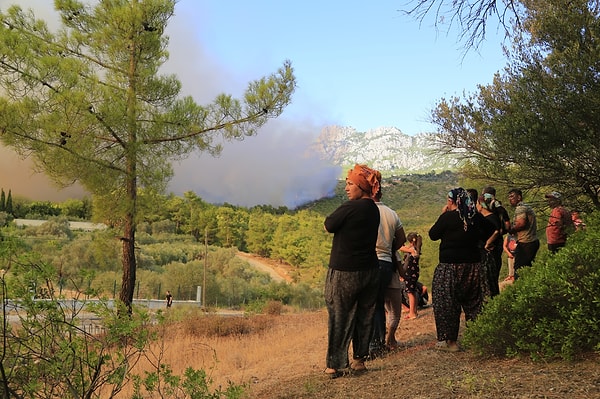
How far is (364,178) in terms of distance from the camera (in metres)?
5.07

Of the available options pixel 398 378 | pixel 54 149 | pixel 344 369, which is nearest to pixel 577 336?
pixel 398 378

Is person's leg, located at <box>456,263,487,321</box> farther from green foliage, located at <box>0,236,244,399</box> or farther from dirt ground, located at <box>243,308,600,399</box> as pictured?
green foliage, located at <box>0,236,244,399</box>

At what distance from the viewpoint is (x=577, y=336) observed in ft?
14.4

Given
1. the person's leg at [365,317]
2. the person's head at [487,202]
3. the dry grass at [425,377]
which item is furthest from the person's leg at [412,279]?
the person's leg at [365,317]

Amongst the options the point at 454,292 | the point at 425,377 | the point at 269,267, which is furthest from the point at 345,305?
the point at 269,267

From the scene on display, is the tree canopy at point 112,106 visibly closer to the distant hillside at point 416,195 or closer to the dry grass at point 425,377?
the dry grass at point 425,377

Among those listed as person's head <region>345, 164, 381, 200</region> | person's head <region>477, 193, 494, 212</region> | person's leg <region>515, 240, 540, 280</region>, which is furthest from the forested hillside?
person's leg <region>515, 240, 540, 280</region>

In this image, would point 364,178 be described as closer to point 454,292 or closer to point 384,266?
point 384,266

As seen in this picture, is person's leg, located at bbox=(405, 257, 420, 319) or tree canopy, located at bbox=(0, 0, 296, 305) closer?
person's leg, located at bbox=(405, 257, 420, 319)

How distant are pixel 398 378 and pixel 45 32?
1378 centimetres

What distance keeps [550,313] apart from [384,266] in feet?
5.40

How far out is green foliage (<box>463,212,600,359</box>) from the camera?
4.36 m

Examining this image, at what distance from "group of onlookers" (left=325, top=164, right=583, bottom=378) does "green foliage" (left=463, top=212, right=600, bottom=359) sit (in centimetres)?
46

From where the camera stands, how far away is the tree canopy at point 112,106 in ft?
43.3
